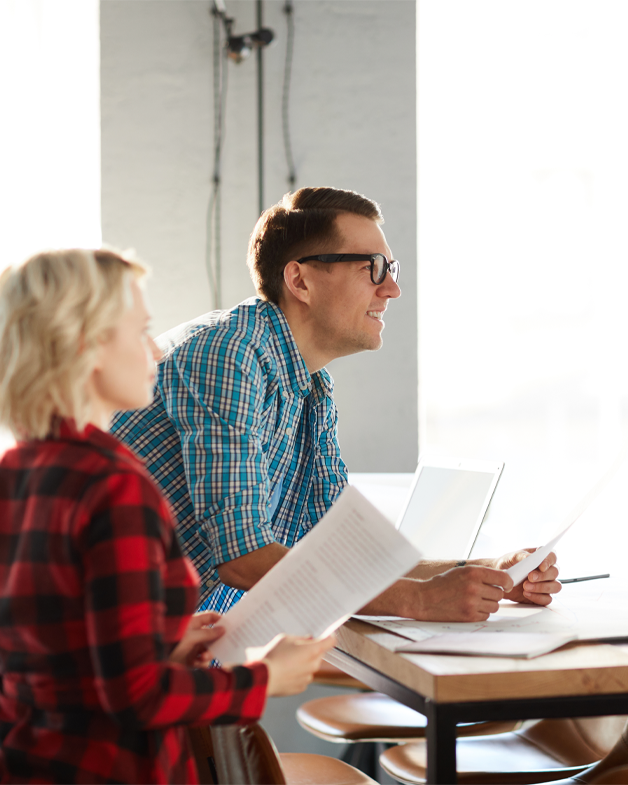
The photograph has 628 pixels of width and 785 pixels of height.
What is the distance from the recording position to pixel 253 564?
1363mm

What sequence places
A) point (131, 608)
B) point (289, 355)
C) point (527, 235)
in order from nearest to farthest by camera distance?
point (131, 608), point (289, 355), point (527, 235)

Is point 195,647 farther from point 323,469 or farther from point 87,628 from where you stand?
point 323,469

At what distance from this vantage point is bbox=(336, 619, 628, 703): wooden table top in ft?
3.10

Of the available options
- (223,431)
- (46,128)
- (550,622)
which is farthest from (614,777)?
(46,128)

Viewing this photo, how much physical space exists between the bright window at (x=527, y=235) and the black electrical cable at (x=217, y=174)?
33.5 inches

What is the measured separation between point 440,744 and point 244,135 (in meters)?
3.02

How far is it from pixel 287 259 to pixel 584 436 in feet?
7.50

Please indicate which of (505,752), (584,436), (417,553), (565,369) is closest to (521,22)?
(565,369)

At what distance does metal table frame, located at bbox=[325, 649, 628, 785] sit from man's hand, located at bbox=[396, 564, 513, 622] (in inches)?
9.4

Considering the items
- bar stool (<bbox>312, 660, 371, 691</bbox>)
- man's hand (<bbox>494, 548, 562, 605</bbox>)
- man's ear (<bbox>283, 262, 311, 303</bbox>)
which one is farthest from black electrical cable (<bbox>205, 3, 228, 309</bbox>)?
man's hand (<bbox>494, 548, 562, 605</bbox>)

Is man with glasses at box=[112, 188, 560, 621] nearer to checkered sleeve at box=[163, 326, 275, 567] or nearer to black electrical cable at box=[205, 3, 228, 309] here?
checkered sleeve at box=[163, 326, 275, 567]

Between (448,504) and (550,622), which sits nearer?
(550,622)

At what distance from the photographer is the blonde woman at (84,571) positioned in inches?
29.8

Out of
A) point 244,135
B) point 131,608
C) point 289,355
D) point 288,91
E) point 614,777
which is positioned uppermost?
point 288,91
